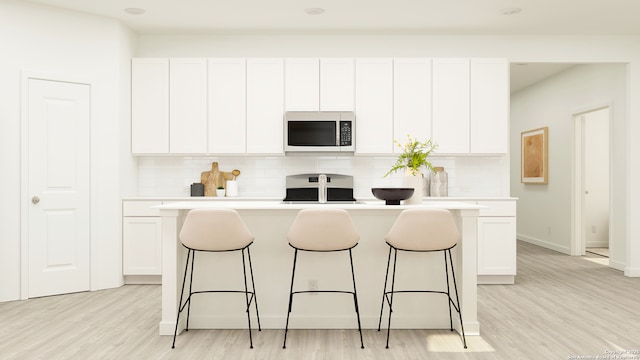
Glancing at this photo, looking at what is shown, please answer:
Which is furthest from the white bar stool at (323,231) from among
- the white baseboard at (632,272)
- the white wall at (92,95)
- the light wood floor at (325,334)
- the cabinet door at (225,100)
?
the white baseboard at (632,272)

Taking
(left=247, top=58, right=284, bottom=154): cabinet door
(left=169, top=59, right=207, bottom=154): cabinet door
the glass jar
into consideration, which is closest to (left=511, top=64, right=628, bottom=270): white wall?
the glass jar

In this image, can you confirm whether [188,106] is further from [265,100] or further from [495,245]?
[495,245]

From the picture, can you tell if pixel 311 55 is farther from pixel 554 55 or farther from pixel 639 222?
pixel 639 222

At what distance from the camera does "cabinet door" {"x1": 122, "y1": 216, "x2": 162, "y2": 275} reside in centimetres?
472

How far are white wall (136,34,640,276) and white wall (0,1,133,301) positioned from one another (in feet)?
2.36

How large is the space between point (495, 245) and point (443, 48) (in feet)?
7.72

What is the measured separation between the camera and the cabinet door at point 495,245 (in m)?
4.76

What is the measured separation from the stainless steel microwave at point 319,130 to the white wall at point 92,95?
1806 mm

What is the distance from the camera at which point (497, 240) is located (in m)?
4.77

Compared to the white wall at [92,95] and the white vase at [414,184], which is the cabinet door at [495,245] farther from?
the white wall at [92,95]

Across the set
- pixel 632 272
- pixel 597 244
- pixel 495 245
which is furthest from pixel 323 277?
pixel 597 244

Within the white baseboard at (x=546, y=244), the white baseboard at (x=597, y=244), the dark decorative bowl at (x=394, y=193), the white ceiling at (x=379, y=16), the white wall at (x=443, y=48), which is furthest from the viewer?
the white baseboard at (x=597, y=244)

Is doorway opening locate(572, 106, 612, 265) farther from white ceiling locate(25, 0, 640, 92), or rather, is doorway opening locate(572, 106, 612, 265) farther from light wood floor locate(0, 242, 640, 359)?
→ light wood floor locate(0, 242, 640, 359)

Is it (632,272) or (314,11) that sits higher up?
(314,11)
